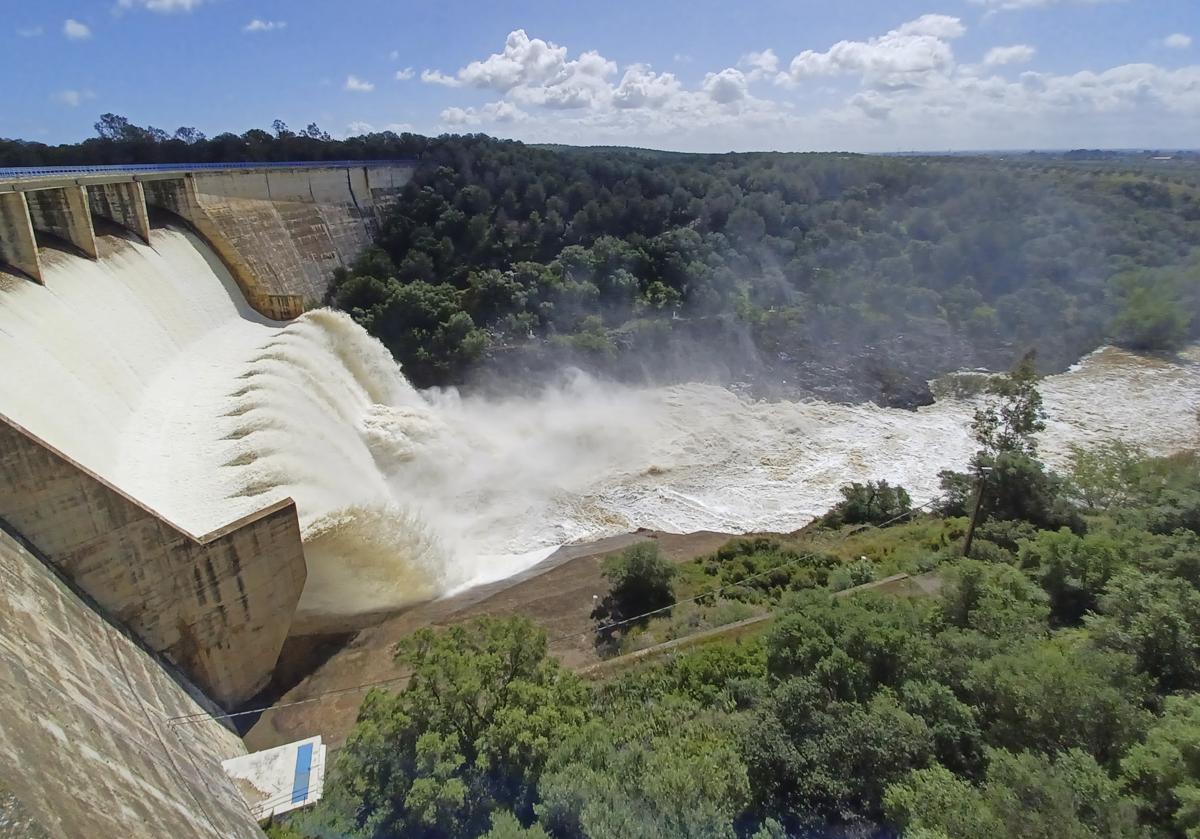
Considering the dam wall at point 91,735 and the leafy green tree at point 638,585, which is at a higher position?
the dam wall at point 91,735

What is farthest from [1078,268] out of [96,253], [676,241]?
[96,253]

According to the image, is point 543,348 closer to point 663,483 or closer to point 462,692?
point 663,483

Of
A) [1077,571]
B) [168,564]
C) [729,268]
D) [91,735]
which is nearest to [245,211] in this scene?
[168,564]

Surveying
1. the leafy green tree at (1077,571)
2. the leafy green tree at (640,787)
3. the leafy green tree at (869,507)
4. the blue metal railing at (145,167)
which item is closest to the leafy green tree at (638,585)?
the leafy green tree at (640,787)

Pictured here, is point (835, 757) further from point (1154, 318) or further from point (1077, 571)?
point (1154, 318)

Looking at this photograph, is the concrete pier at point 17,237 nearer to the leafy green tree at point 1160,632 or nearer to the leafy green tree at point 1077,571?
the leafy green tree at point 1160,632
